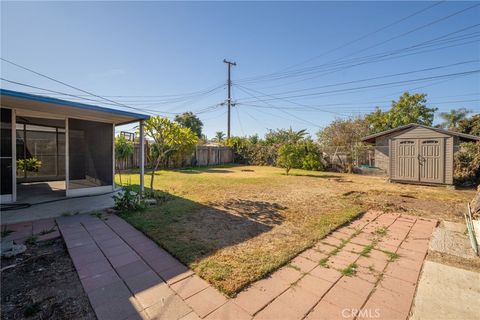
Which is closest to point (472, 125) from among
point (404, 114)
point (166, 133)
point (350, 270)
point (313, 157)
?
A: point (404, 114)

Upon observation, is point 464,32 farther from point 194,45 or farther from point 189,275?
point 189,275

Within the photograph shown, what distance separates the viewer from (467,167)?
875 centimetres

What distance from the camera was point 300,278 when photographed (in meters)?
2.33

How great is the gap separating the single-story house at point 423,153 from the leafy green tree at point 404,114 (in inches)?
479

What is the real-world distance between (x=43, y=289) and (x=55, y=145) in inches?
356

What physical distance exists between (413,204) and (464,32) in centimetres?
902

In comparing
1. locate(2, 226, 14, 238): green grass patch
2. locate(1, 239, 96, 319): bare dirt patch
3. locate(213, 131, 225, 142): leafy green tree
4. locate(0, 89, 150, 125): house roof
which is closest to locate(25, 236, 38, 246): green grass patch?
locate(1, 239, 96, 319): bare dirt patch

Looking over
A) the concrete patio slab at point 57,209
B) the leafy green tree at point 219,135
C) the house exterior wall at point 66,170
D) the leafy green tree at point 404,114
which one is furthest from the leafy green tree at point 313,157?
the leafy green tree at point 219,135

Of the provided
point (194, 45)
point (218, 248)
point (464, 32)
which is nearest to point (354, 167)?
point (464, 32)

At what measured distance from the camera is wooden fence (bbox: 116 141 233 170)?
13.8 m

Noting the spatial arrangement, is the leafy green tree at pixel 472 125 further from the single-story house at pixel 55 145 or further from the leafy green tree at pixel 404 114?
the single-story house at pixel 55 145

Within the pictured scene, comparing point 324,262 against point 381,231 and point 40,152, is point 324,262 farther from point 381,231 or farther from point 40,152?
point 40,152

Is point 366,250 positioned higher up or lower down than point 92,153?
lower down

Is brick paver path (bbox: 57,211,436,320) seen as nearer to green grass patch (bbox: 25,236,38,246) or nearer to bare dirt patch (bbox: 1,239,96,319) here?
bare dirt patch (bbox: 1,239,96,319)
